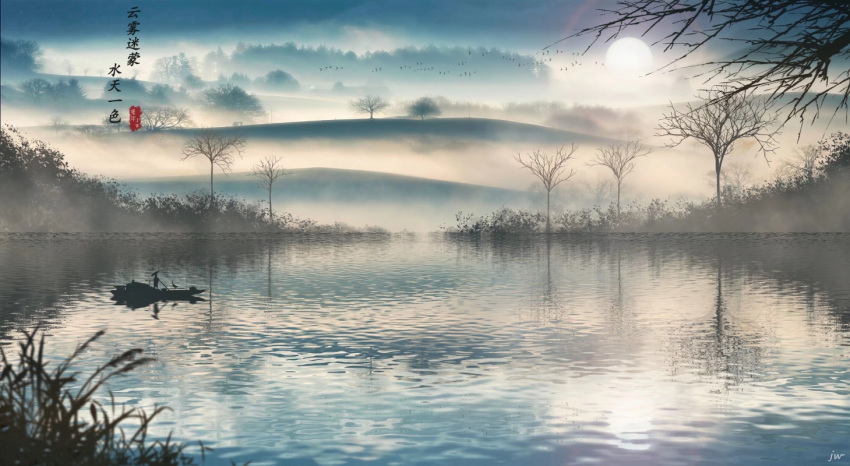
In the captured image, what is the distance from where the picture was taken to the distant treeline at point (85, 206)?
67.4 metres

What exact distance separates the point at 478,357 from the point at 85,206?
189 feet

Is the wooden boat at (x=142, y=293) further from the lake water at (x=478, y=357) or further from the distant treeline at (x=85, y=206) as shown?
the distant treeline at (x=85, y=206)

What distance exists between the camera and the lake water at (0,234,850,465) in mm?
11180

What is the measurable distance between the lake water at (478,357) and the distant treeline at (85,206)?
96.0 ft

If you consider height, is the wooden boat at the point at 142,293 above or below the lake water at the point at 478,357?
above

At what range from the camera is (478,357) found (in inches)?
682

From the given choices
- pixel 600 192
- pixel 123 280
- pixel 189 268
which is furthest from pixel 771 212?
pixel 123 280

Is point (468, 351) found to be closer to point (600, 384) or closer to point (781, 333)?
point (600, 384)

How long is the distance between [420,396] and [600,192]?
72188 millimetres
